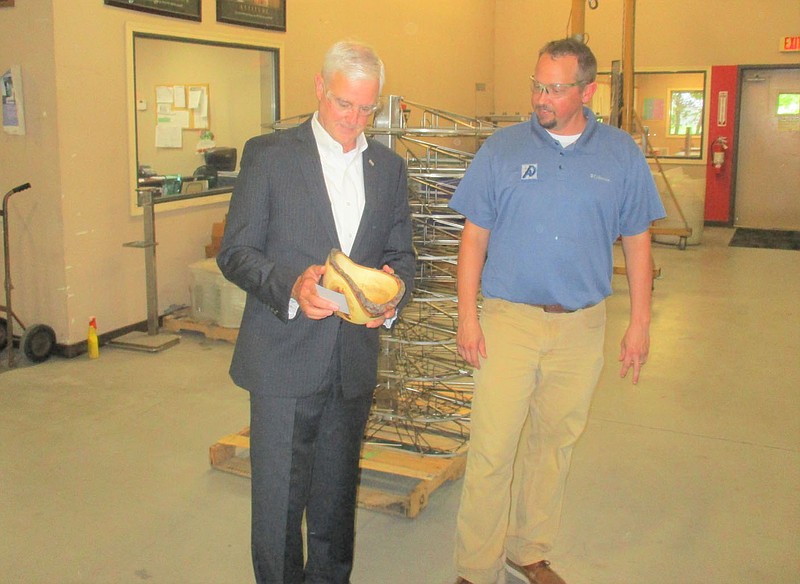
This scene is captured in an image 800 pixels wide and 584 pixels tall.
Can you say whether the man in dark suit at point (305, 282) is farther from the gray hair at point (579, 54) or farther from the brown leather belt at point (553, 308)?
the gray hair at point (579, 54)

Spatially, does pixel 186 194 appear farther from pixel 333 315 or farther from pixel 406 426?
pixel 333 315

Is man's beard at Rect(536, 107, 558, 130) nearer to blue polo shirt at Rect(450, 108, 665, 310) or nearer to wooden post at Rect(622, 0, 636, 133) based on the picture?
blue polo shirt at Rect(450, 108, 665, 310)

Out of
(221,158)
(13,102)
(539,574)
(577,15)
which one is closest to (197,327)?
(221,158)

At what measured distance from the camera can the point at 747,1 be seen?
11117mm

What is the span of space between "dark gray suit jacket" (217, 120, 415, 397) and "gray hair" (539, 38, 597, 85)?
2.09 feet

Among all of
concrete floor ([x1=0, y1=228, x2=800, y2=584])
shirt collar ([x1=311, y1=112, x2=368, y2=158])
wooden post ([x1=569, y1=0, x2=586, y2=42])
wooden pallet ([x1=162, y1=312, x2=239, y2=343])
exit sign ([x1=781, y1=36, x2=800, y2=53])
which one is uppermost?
exit sign ([x1=781, y1=36, x2=800, y2=53])

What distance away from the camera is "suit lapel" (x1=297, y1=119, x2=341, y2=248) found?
2.13 metres

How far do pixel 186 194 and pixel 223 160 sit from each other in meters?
0.78

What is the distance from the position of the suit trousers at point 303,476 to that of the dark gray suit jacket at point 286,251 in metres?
0.06

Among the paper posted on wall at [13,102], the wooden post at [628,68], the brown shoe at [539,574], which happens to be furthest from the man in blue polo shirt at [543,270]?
the wooden post at [628,68]

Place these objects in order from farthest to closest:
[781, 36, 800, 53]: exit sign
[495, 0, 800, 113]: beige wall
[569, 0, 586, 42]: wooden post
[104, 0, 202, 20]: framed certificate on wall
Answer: [495, 0, 800, 113]: beige wall → [781, 36, 800, 53]: exit sign → [569, 0, 586, 42]: wooden post → [104, 0, 202, 20]: framed certificate on wall

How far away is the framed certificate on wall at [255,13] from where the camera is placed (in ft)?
21.4

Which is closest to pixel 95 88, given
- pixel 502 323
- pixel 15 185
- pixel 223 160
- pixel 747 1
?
pixel 15 185

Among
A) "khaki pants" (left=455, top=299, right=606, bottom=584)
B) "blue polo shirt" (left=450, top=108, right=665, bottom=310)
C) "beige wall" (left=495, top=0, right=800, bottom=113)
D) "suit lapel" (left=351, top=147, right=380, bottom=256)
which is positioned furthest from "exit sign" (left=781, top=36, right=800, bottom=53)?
"suit lapel" (left=351, top=147, right=380, bottom=256)
